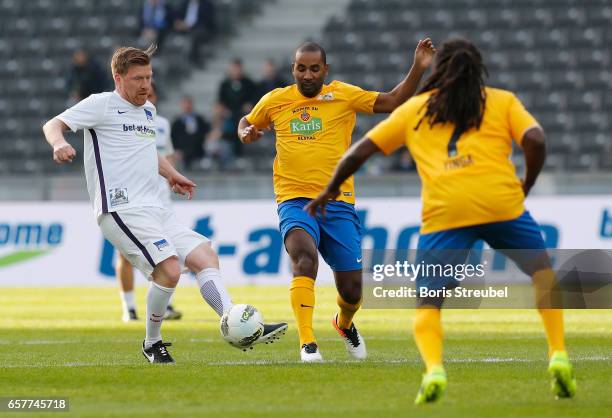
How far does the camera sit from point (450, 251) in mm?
7125

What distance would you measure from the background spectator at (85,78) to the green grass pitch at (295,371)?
34.5ft

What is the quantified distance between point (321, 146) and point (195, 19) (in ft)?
57.6

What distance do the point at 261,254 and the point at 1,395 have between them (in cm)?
1136

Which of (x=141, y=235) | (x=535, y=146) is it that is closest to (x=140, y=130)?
(x=141, y=235)

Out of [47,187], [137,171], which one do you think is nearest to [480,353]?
[137,171]

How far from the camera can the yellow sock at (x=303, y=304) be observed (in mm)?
9688

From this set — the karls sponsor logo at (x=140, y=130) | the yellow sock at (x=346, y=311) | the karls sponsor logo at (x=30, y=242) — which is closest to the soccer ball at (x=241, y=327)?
the yellow sock at (x=346, y=311)

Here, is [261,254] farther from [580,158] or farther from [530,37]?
[530,37]

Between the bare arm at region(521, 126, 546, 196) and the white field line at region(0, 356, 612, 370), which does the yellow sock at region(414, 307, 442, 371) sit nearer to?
the bare arm at region(521, 126, 546, 196)

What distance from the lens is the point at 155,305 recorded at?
31.3 ft

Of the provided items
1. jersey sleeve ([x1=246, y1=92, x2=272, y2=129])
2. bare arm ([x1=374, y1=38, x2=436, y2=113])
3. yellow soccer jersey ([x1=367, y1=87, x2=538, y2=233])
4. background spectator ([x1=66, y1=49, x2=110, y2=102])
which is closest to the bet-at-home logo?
jersey sleeve ([x1=246, y1=92, x2=272, y2=129])

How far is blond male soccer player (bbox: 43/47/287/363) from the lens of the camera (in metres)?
9.41

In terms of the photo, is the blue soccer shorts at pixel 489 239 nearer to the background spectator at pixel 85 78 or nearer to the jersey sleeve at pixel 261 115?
the jersey sleeve at pixel 261 115

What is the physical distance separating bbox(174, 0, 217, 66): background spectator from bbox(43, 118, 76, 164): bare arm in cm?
1807
